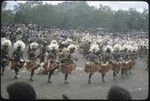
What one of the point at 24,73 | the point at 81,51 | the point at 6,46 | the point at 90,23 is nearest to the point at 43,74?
the point at 24,73

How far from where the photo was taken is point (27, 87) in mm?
3969

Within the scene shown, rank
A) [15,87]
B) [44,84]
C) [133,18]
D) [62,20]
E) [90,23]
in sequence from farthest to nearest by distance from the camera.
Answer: [90,23] → [62,20] → [133,18] → [44,84] → [15,87]

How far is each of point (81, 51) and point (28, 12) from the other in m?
26.6

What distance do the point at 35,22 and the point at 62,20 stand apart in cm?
709

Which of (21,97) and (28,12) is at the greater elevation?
(28,12)

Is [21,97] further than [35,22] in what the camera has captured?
No

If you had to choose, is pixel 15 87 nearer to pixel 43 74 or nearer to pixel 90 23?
pixel 43 74

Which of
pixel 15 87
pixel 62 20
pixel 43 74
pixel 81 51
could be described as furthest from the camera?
pixel 62 20

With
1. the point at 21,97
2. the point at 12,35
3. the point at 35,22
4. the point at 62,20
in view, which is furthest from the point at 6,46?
the point at 62,20

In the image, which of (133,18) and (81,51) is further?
(133,18)

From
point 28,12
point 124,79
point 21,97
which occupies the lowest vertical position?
point 124,79

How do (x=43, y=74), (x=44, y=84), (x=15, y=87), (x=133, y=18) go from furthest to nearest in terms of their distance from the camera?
(x=133, y=18), (x=43, y=74), (x=44, y=84), (x=15, y=87)

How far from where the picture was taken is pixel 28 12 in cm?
5909

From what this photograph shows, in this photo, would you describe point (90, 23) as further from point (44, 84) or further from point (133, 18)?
point (44, 84)
